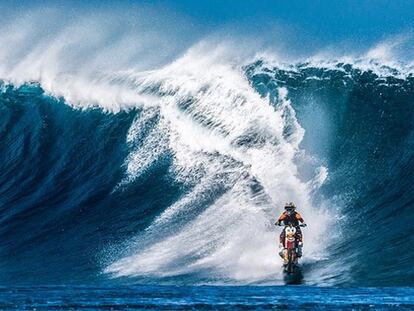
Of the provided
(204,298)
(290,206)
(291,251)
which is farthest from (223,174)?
(204,298)

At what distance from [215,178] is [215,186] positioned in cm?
41

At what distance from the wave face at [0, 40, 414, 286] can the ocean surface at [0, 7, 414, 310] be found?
46 millimetres

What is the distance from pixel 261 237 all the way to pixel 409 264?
322cm

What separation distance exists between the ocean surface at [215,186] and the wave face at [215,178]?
0.05 meters

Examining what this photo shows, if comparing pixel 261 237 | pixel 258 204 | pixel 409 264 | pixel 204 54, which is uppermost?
pixel 204 54

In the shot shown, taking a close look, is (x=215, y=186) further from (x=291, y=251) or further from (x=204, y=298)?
(x=204, y=298)

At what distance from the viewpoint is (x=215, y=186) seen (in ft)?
51.2

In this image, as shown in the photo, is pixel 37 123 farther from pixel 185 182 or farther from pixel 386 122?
pixel 386 122

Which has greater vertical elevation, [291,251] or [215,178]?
[215,178]

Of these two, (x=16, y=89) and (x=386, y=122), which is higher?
(x=16, y=89)

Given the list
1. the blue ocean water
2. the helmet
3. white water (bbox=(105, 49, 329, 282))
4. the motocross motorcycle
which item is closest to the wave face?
white water (bbox=(105, 49, 329, 282))

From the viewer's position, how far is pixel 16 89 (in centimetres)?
2856

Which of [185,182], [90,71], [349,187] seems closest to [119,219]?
[185,182]

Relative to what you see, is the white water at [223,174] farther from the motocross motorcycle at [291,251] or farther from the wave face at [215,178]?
the motocross motorcycle at [291,251]
